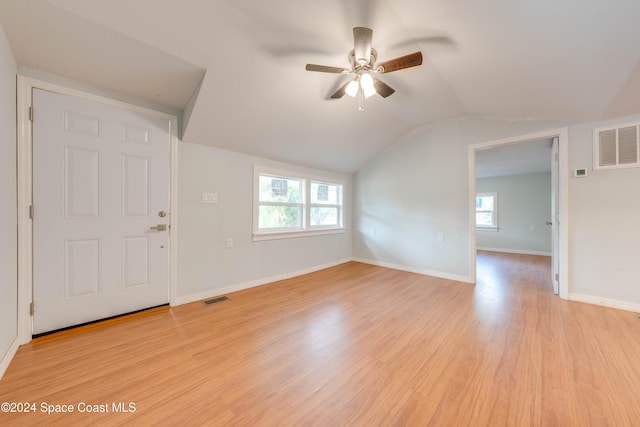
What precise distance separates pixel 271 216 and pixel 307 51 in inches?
92.9

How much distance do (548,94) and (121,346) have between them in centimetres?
474

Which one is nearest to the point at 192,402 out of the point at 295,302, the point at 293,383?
the point at 293,383

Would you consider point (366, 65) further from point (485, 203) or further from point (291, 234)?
point (485, 203)

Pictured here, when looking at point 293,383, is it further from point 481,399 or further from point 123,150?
point 123,150

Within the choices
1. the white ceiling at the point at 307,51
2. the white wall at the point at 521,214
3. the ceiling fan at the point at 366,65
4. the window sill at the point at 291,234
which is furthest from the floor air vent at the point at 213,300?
the white wall at the point at 521,214

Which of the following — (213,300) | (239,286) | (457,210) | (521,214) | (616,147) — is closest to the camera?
(616,147)

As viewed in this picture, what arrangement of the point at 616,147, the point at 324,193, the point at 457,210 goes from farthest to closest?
1. the point at 324,193
2. the point at 457,210
3. the point at 616,147

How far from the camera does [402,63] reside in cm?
191

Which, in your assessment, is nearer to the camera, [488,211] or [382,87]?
[382,87]

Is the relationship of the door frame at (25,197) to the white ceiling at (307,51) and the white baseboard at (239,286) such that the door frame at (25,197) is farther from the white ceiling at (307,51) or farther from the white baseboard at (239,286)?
the white baseboard at (239,286)

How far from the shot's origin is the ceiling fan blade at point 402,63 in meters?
1.83

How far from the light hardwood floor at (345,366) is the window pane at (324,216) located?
2012 millimetres

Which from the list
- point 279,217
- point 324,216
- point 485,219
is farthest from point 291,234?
point 485,219

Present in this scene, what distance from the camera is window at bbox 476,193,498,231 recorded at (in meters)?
Result: 6.82
